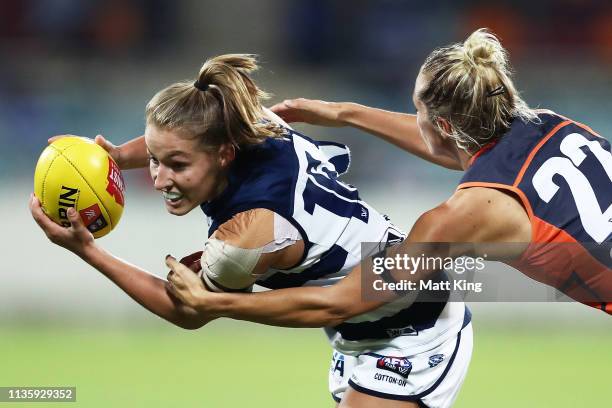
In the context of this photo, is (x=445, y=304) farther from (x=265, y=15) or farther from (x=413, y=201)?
(x=265, y=15)

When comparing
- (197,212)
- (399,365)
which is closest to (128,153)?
(399,365)

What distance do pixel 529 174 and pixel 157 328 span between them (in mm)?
5997

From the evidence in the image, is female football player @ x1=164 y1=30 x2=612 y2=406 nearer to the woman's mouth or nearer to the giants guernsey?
the giants guernsey

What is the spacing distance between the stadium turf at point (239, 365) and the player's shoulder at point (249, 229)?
9.73 ft

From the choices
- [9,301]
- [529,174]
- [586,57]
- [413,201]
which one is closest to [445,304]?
[529,174]

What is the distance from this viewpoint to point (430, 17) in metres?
11.9

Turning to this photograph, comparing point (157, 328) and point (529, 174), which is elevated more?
point (529, 174)

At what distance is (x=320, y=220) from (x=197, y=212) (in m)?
5.36

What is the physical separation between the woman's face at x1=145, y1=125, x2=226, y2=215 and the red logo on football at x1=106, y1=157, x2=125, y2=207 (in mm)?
264

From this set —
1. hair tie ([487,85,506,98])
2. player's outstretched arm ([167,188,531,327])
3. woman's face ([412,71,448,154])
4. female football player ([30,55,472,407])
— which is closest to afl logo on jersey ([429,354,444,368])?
female football player ([30,55,472,407])

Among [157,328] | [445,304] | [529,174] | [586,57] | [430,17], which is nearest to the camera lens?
[529,174]

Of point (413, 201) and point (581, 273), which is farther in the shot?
point (413, 201)

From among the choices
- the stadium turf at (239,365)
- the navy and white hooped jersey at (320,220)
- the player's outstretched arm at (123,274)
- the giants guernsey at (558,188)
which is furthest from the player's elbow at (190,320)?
the stadium turf at (239,365)

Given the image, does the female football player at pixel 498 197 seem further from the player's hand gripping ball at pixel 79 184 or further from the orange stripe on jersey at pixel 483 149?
the player's hand gripping ball at pixel 79 184
